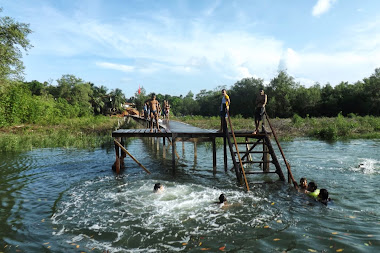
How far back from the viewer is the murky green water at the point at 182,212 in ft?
20.9

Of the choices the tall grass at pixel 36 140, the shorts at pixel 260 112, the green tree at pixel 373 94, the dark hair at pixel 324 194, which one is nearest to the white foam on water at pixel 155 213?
the dark hair at pixel 324 194

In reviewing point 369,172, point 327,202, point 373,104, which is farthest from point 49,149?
point 373,104

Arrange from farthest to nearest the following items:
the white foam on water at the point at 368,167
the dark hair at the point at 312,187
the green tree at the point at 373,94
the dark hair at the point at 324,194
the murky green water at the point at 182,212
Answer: the green tree at the point at 373,94 < the white foam on water at the point at 368,167 < the dark hair at the point at 312,187 < the dark hair at the point at 324,194 < the murky green water at the point at 182,212

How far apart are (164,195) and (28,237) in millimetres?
4504

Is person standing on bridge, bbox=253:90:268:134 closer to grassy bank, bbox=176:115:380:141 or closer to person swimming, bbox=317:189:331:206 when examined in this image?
person swimming, bbox=317:189:331:206

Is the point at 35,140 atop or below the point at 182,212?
atop

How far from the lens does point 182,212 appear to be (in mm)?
8344

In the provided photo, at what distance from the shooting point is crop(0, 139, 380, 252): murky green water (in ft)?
20.9

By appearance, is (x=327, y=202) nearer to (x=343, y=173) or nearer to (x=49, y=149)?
(x=343, y=173)

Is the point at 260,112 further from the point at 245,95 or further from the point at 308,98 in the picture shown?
the point at 245,95

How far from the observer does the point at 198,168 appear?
1504 centimetres

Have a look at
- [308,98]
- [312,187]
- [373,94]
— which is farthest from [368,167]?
[308,98]

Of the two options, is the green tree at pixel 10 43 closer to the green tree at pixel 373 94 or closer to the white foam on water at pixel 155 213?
the white foam on water at pixel 155 213

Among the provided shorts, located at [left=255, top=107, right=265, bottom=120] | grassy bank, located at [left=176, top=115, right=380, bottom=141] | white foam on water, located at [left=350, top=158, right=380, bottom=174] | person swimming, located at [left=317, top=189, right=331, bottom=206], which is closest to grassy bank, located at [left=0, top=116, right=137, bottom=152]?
shorts, located at [left=255, top=107, right=265, bottom=120]
